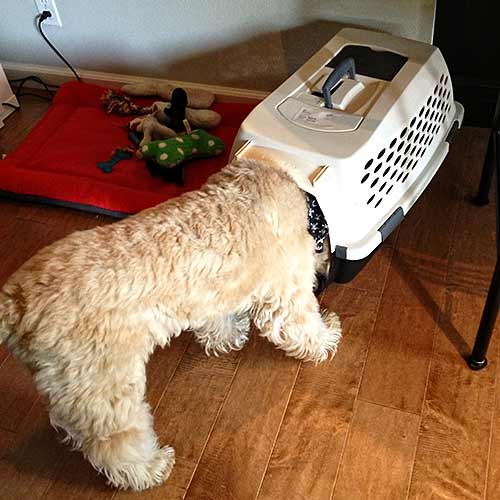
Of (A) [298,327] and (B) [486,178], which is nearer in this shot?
(A) [298,327]

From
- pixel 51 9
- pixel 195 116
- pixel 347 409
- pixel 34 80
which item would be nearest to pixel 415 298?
pixel 347 409

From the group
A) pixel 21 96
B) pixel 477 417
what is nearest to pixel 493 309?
pixel 477 417

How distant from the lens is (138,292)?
3.67 ft

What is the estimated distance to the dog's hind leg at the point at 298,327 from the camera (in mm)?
1402

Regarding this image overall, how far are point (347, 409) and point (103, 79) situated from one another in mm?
1673

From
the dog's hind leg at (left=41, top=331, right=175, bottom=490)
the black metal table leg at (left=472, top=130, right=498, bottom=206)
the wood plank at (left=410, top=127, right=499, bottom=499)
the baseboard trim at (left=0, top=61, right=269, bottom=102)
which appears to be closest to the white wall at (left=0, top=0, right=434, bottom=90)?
the baseboard trim at (left=0, top=61, right=269, bottom=102)

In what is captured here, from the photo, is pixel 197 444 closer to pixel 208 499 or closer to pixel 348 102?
pixel 208 499

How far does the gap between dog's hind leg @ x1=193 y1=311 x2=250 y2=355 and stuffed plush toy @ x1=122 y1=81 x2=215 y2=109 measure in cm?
96

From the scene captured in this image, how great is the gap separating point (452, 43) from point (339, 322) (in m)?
0.97

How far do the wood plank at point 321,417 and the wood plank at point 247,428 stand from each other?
26 mm

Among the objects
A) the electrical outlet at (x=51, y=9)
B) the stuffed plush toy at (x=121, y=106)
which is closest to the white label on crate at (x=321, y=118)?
the stuffed plush toy at (x=121, y=106)

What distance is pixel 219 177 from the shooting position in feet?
4.30

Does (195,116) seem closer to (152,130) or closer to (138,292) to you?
(152,130)

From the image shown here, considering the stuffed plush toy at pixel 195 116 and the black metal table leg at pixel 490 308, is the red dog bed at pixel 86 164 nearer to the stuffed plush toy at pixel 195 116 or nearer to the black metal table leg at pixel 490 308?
the stuffed plush toy at pixel 195 116
